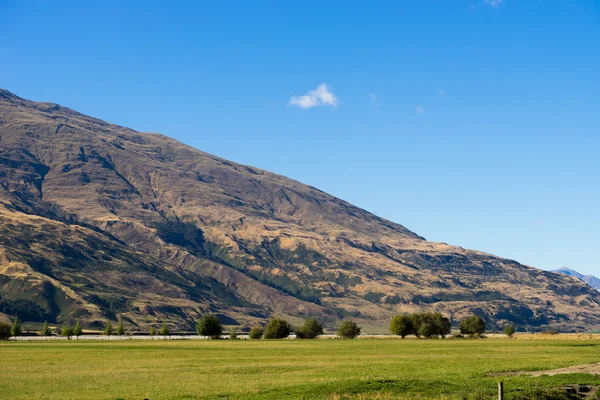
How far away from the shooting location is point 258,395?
55469 millimetres

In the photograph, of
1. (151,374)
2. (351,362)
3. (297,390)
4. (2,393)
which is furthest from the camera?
(351,362)

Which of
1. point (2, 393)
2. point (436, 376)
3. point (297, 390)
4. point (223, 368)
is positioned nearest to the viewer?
point (297, 390)

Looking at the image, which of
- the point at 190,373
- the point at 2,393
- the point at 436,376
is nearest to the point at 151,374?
the point at 190,373

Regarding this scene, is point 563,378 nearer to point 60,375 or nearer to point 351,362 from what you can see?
point 351,362

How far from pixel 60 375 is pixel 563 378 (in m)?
55.9

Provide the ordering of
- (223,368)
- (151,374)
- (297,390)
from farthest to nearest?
(223,368)
(151,374)
(297,390)

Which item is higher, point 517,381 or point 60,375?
point 517,381

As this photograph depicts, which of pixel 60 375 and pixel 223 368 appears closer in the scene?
pixel 60 375

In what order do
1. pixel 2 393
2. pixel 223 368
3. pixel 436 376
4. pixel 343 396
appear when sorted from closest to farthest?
pixel 343 396
pixel 2 393
pixel 436 376
pixel 223 368

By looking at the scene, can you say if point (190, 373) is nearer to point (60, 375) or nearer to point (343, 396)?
point (60, 375)

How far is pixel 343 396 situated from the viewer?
53.2 meters

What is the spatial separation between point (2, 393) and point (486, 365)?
2174 inches

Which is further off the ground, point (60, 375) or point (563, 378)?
point (563, 378)

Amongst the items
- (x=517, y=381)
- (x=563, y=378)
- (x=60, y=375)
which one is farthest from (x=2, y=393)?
(x=563, y=378)
